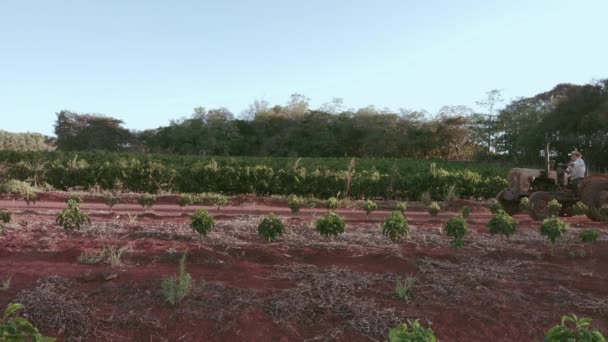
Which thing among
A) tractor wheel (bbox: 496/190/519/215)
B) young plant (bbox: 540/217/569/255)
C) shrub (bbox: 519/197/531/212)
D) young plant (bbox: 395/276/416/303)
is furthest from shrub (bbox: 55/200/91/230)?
tractor wheel (bbox: 496/190/519/215)

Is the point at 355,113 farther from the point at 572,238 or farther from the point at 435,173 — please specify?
the point at 572,238

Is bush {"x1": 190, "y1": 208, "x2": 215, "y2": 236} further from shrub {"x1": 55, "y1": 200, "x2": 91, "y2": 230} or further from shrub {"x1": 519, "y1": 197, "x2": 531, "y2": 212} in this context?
shrub {"x1": 519, "y1": 197, "x2": 531, "y2": 212}

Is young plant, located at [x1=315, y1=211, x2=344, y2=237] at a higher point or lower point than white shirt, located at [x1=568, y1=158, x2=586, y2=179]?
lower

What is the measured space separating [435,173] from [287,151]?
27432mm

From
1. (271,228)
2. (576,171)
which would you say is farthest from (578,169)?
(271,228)

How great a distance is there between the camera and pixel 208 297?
13.1ft

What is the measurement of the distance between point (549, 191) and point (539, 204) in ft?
2.28

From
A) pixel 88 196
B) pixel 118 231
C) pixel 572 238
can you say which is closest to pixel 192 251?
pixel 118 231

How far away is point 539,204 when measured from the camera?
32.9ft

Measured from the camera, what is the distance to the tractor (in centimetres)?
998

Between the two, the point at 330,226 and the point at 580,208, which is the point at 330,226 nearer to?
the point at 330,226

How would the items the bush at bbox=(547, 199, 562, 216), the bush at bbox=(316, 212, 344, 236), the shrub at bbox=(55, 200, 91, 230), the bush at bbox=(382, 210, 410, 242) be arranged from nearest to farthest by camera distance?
the bush at bbox=(382, 210, 410, 242)
the bush at bbox=(316, 212, 344, 236)
the shrub at bbox=(55, 200, 91, 230)
the bush at bbox=(547, 199, 562, 216)

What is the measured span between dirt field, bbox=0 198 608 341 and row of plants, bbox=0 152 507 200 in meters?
10.1

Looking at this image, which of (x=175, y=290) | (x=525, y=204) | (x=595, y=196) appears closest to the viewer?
(x=175, y=290)
